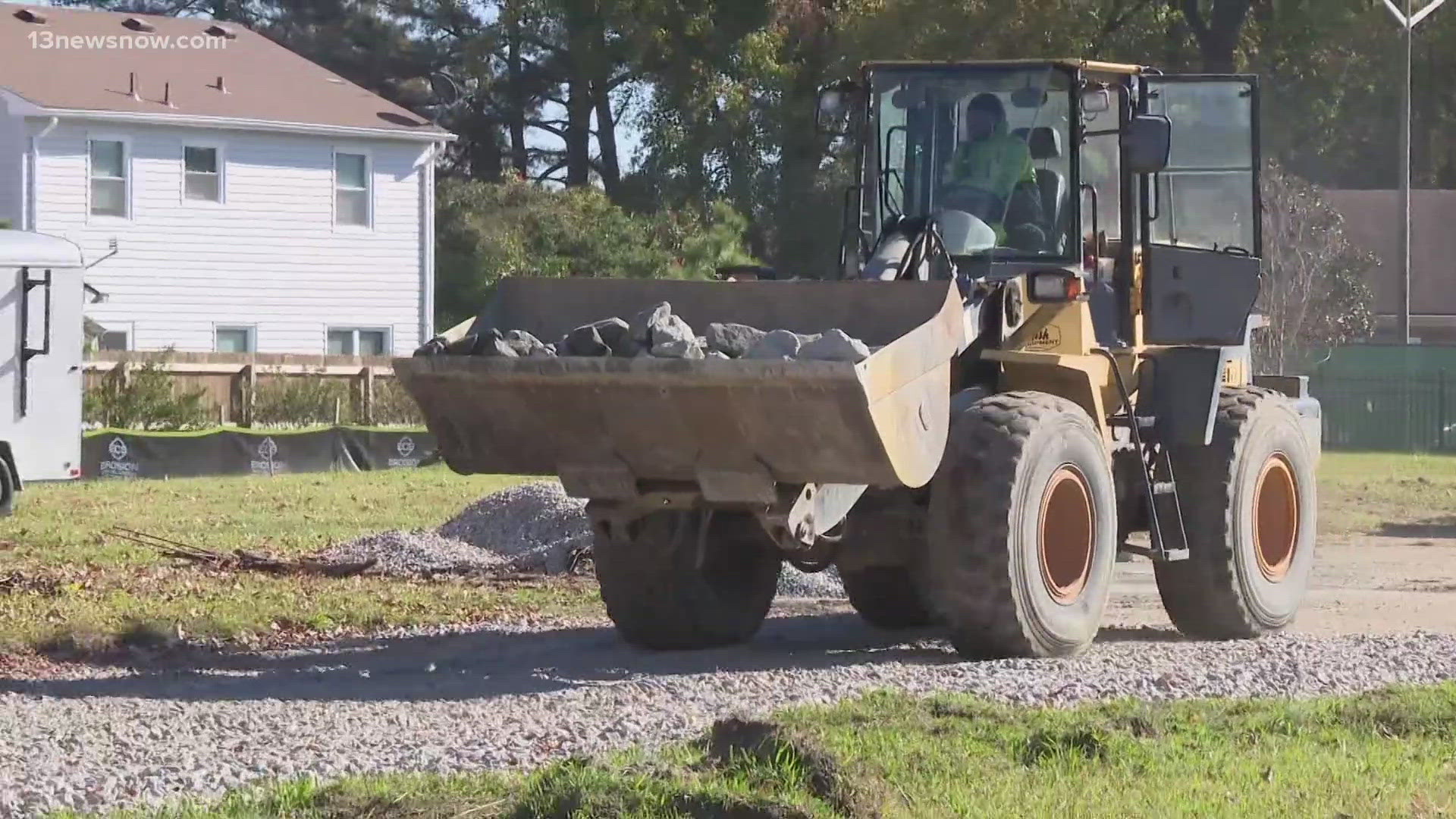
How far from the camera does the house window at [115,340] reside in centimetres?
3575

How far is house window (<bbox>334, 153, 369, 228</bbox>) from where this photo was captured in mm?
38656

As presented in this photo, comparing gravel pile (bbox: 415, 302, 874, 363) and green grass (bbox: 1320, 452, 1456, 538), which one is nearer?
gravel pile (bbox: 415, 302, 874, 363)

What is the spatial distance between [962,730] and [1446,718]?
2.12 meters

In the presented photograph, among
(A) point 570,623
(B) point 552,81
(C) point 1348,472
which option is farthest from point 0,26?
(A) point 570,623

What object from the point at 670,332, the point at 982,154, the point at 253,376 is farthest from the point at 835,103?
the point at 253,376

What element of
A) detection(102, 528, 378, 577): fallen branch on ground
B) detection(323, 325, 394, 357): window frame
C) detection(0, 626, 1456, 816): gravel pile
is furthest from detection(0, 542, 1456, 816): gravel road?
detection(323, 325, 394, 357): window frame

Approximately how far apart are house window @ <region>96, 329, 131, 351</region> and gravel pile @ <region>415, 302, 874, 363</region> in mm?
26607

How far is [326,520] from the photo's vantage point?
21.4m

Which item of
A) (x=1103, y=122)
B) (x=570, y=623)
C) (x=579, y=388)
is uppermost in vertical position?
(x=1103, y=122)

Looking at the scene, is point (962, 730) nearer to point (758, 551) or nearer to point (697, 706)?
point (697, 706)

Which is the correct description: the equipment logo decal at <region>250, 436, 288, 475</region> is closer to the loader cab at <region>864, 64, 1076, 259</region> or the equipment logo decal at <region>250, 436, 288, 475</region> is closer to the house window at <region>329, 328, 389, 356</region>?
the house window at <region>329, 328, 389, 356</region>

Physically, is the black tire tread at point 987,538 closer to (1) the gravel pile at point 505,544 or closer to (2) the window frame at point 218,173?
(1) the gravel pile at point 505,544

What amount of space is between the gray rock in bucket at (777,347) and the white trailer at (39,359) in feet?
44.3

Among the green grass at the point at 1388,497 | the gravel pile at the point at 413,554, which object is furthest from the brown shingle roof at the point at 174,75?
the gravel pile at the point at 413,554
